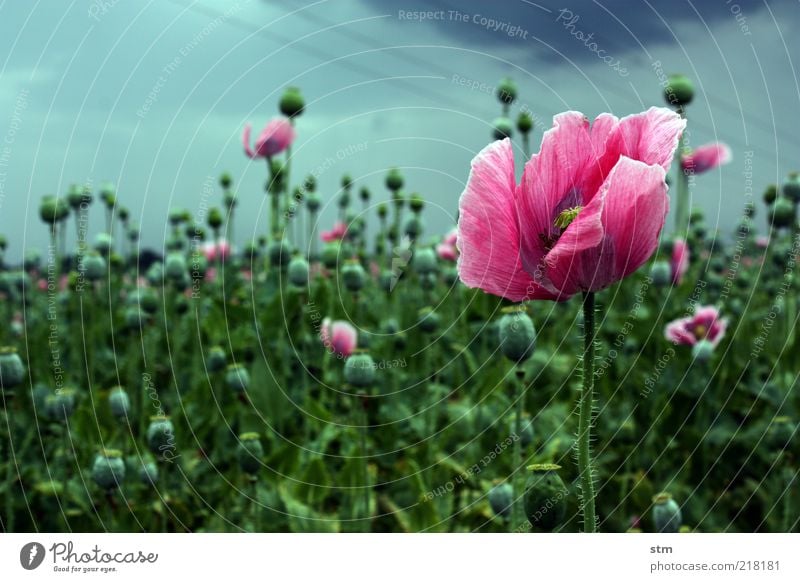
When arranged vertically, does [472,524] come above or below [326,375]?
below

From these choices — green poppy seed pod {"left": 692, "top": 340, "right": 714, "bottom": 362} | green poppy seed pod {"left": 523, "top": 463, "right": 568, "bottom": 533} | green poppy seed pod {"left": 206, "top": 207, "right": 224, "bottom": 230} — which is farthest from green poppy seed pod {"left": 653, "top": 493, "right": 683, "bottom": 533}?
green poppy seed pod {"left": 206, "top": 207, "right": 224, "bottom": 230}

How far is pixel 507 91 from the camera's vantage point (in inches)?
46.1

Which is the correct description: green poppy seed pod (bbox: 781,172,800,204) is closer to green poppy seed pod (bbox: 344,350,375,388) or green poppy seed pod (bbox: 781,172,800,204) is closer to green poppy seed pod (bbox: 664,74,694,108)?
green poppy seed pod (bbox: 664,74,694,108)

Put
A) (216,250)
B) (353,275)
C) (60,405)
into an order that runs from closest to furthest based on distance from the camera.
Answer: (60,405) → (353,275) → (216,250)

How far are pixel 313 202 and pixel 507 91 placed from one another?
0.84m

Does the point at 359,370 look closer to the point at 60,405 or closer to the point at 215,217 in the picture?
the point at 60,405

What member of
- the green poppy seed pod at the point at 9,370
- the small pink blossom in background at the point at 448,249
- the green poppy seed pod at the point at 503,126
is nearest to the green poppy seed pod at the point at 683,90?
the green poppy seed pod at the point at 503,126

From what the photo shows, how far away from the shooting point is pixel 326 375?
1517 mm

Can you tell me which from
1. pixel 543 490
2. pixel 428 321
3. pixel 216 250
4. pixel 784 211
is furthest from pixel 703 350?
pixel 216 250

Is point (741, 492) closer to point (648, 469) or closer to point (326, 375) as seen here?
point (648, 469)

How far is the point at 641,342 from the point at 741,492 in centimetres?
48

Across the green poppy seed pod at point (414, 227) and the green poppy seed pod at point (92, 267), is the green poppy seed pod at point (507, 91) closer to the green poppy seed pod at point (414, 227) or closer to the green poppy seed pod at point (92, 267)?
the green poppy seed pod at point (414, 227)
